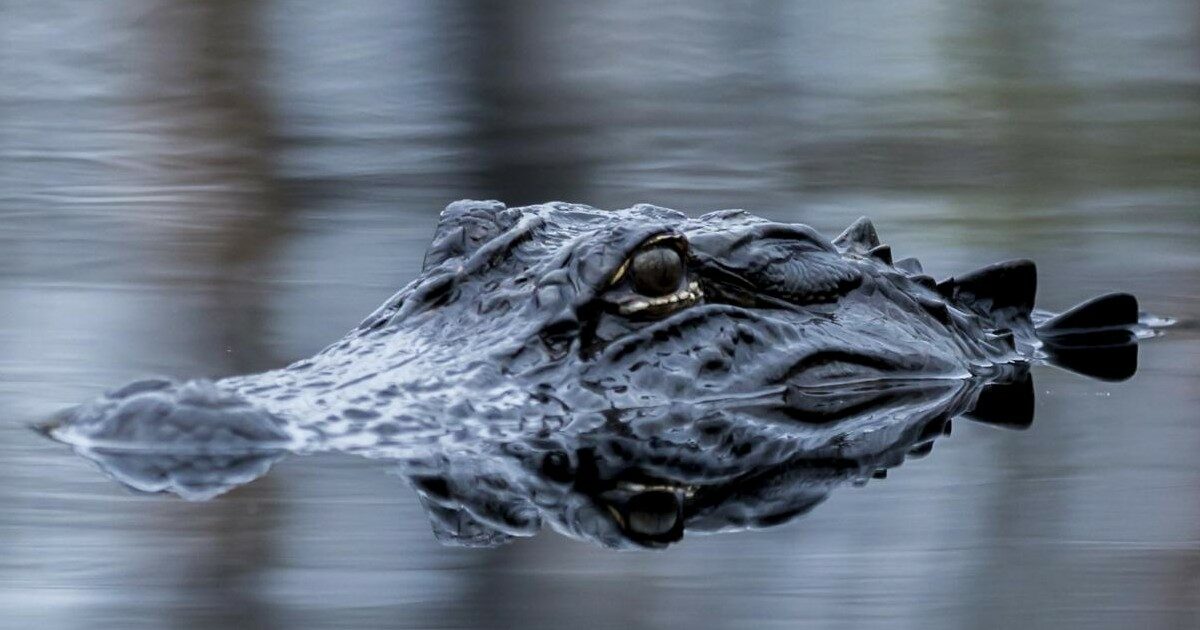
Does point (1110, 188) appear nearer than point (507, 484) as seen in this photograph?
No

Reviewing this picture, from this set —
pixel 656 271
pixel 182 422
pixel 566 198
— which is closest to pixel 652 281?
pixel 656 271

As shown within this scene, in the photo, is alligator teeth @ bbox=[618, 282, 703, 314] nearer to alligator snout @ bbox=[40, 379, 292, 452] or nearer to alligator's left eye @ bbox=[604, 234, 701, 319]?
alligator's left eye @ bbox=[604, 234, 701, 319]

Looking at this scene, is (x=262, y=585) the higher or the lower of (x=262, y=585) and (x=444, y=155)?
the higher

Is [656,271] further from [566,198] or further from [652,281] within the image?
[566,198]

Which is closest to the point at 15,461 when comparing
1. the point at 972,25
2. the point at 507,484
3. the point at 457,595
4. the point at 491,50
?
the point at 507,484

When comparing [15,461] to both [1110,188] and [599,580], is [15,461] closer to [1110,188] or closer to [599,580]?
[599,580]

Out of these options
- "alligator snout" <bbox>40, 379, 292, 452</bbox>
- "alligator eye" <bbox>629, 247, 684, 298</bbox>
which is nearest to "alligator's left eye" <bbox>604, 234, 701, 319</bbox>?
"alligator eye" <bbox>629, 247, 684, 298</bbox>

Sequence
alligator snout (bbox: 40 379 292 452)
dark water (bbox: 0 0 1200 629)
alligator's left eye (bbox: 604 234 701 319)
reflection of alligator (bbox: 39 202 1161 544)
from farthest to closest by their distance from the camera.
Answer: alligator's left eye (bbox: 604 234 701 319) < reflection of alligator (bbox: 39 202 1161 544) < alligator snout (bbox: 40 379 292 452) < dark water (bbox: 0 0 1200 629)

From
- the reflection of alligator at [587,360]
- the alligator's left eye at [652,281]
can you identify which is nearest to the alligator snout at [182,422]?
the reflection of alligator at [587,360]
